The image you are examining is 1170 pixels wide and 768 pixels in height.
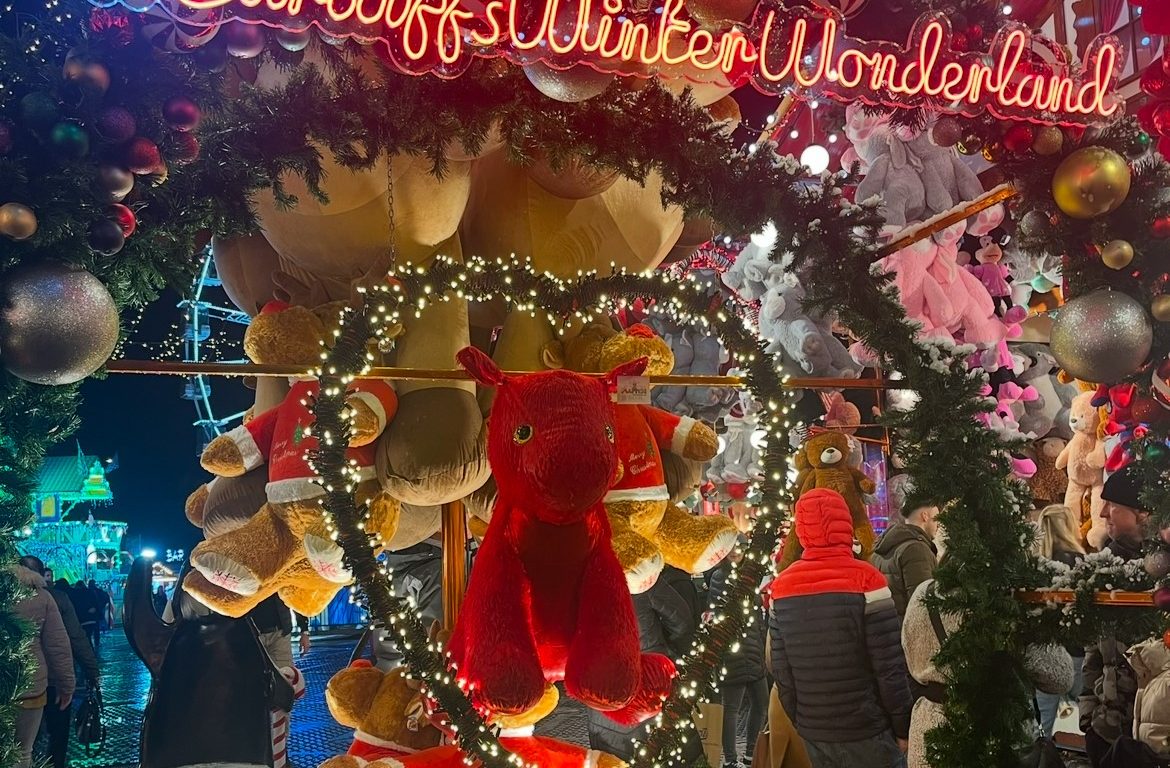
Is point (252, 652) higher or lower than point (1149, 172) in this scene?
lower

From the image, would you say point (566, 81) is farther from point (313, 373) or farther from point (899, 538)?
point (899, 538)

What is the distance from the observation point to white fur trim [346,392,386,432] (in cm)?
192

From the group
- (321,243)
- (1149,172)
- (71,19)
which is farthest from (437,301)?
(1149,172)

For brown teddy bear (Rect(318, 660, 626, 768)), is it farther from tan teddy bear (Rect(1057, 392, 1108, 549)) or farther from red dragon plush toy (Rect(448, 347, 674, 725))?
tan teddy bear (Rect(1057, 392, 1108, 549))

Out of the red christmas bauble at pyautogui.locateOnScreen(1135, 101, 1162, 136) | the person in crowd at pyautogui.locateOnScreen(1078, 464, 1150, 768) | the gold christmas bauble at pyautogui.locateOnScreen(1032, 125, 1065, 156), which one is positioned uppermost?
the gold christmas bauble at pyautogui.locateOnScreen(1032, 125, 1065, 156)

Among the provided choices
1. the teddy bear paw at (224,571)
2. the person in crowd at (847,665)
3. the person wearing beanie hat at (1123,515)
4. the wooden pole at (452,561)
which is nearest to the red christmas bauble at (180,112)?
the teddy bear paw at (224,571)

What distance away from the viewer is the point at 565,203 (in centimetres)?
216

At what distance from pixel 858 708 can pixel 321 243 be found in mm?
1828

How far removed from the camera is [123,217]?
1314mm

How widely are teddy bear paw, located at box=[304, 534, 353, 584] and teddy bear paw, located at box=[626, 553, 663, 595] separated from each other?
1.99ft

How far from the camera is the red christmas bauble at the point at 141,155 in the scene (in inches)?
50.5

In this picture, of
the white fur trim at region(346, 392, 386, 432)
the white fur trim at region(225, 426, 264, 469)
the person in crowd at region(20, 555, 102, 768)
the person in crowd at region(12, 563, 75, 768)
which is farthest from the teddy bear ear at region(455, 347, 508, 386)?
the person in crowd at region(20, 555, 102, 768)

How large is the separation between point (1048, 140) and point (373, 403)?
1.51 metres

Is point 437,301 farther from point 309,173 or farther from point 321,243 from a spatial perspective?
point 309,173
